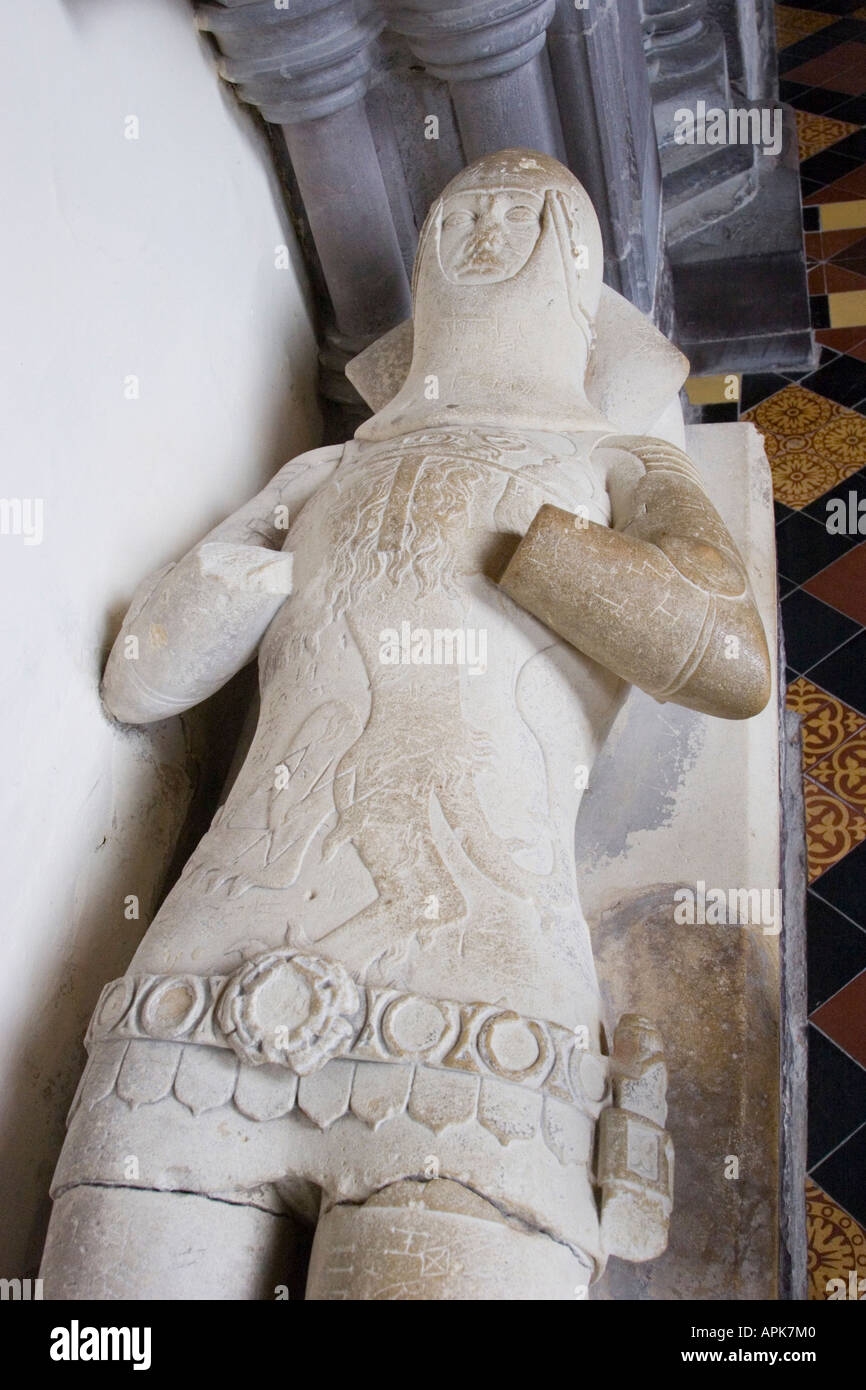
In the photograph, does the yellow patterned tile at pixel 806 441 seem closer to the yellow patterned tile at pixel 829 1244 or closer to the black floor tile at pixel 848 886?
the black floor tile at pixel 848 886

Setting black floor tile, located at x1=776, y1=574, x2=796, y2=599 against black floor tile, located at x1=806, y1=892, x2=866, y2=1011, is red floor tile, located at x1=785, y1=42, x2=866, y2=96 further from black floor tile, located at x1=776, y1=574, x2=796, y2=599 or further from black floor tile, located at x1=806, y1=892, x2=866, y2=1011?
black floor tile, located at x1=806, y1=892, x2=866, y2=1011

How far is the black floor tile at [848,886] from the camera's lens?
122 inches

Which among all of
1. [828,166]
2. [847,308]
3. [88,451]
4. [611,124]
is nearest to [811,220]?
[828,166]

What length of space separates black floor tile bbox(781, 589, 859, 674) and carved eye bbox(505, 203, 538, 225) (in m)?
1.75

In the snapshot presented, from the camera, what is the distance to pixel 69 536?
221 cm

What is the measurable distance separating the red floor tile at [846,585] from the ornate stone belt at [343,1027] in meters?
2.52

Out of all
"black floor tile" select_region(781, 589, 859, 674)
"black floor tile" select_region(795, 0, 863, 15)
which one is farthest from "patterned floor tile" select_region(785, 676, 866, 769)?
"black floor tile" select_region(795, 0, 863, 15)

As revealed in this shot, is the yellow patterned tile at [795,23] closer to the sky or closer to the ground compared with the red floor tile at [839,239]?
closer to the sky

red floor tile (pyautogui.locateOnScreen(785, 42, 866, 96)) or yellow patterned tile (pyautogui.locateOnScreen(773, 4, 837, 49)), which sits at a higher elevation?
yellow patterned tile (pyautogui.locateOnScreen(773, 4, 837, 49))

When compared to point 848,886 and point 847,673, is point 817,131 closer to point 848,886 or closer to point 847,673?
point 847,673

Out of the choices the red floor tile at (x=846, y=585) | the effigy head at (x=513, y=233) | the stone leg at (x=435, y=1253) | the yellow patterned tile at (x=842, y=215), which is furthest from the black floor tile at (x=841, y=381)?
the stone leg at (x=435, y=1253)

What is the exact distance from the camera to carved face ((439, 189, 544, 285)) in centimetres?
241

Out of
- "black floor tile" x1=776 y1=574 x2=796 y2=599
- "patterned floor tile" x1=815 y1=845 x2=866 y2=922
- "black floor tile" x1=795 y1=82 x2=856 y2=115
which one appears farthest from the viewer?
"black floor tile" x1=795 y1=82 x2=856 y2=115
